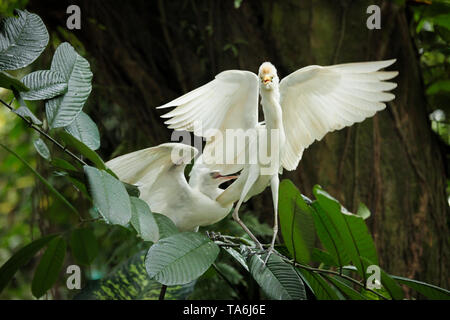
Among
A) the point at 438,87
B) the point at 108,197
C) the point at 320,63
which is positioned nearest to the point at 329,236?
the point at 108,197

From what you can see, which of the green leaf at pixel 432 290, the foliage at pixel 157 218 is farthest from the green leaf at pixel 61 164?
the green leaf at pixel 432 290

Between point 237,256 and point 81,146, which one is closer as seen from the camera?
point 81,146

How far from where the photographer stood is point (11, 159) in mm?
1911

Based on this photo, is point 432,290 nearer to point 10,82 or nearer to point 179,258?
point 179,258

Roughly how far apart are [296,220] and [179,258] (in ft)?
0.59

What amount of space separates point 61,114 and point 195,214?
37 cm

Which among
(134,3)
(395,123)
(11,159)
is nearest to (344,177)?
(395,123)

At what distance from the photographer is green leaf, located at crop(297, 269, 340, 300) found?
81cm

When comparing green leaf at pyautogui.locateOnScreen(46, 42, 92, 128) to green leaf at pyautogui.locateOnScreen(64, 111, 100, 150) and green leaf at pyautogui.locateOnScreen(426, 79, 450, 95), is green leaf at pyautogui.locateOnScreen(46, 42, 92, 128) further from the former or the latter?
green leaf at pyautogui.locateOnScreen(426, 79, 450, 95)

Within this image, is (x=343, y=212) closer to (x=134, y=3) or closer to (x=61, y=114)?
(x=61, y=114)

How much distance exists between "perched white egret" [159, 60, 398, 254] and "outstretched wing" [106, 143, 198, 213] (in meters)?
0.07

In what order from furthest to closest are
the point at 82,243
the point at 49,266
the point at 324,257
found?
1. the point at 82,243
2. the point at 49,266
3. the point at 324,257

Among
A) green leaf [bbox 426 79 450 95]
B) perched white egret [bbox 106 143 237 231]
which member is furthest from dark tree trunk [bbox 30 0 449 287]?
perched white egret [bbox 106 143 237 231]

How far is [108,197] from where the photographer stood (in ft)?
1.92
